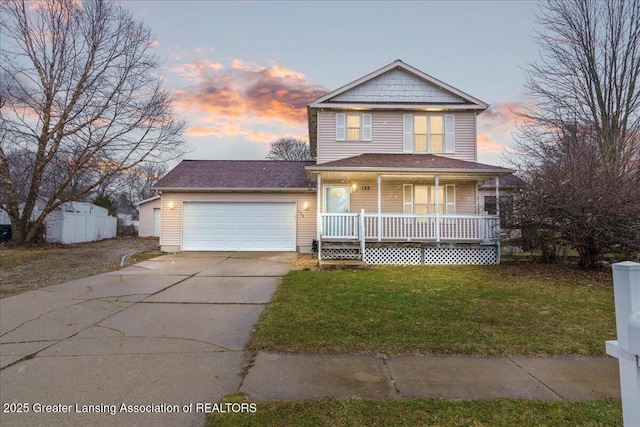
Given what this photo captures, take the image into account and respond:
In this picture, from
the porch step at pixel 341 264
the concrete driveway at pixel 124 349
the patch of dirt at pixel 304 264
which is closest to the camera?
the concrete driveway at pixel 124 349

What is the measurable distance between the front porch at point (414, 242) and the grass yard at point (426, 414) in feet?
28.1

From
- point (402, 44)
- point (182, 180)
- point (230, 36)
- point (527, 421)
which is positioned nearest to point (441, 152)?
point (402, 44)

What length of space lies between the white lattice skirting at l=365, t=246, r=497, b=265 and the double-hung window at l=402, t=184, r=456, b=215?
242cm

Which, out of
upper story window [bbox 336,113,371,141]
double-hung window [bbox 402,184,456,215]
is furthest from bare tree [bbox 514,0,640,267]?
upper story window [bbox 336,113,371,141]

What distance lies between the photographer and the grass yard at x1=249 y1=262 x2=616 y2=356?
4.43 meters

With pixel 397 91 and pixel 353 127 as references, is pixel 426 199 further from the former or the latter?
pixel 397 91

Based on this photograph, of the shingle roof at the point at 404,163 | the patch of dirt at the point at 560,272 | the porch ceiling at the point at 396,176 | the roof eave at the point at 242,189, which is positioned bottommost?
the patch of dirt at the point at 560,272

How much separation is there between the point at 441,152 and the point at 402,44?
517cm

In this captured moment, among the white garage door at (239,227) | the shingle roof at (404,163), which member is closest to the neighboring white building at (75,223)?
the white garage door at (239,227)

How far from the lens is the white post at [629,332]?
1.20 metres

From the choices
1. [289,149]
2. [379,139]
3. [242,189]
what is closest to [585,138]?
[379,139]

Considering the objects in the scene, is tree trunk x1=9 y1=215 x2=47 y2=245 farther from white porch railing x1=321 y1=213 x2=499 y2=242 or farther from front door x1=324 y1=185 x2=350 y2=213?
white porch railing x1=321 y1=213 x2=499 y2=242

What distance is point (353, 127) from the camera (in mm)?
14414

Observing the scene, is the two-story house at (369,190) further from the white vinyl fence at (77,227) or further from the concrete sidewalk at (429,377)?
the white vinyl fence at (77,227)
